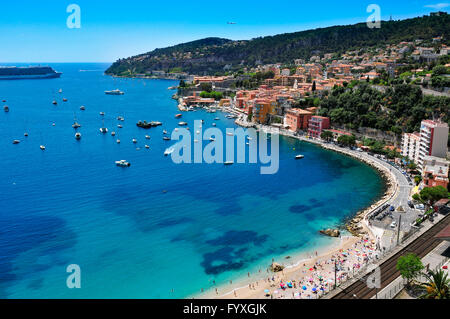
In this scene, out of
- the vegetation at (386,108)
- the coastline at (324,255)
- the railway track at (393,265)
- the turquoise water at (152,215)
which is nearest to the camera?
the railway track at (393,265)

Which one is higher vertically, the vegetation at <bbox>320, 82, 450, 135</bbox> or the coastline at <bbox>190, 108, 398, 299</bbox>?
the vegetation at <bbox>320, 82, 450, 135</bbox>

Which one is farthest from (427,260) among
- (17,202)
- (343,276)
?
(17,202)

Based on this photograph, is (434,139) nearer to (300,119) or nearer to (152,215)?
(300,119)

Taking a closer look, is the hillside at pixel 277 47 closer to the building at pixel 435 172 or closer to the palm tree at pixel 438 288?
the building at pixel 435 172

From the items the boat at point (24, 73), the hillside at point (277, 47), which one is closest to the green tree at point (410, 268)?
the hillside at point (277, 47)

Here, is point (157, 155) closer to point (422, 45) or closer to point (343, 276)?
point (343, 276)

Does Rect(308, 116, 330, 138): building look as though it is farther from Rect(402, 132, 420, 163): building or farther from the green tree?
the green tree

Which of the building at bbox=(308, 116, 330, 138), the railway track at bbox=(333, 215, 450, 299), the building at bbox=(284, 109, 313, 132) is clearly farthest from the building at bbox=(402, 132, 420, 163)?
the building at bbox=(284, 109, 313, 132)

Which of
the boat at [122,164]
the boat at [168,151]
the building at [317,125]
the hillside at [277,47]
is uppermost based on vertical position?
the hillside at [277,47]

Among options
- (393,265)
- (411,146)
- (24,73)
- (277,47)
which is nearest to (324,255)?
(393,265)
